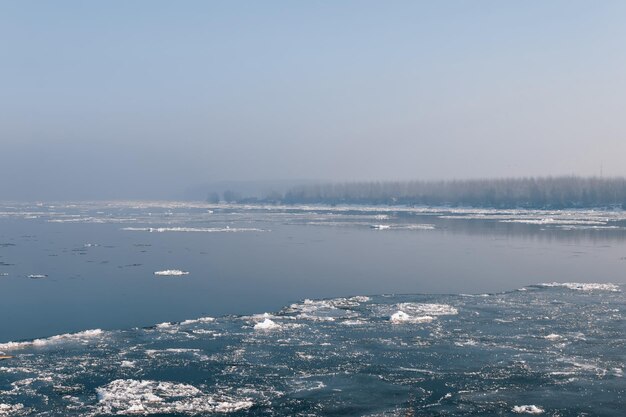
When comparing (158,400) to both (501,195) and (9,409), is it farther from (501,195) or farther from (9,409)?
(501,195)

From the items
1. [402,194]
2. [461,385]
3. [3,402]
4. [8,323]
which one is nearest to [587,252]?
[461,385]

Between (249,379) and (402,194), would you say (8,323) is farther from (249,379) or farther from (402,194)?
(402,194)

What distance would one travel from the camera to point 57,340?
442 inches

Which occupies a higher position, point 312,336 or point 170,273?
point 170,273

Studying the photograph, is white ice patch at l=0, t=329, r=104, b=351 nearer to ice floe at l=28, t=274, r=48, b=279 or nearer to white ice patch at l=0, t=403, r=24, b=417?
white ice patch at l=0, t=403, r=24, b=417

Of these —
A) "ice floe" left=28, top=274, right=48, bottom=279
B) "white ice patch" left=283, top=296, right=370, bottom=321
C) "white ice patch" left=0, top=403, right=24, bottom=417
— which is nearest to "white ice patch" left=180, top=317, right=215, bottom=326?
"white ice patch" left=283, top=296, right=370, bottom=321

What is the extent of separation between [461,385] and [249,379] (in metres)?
2.94

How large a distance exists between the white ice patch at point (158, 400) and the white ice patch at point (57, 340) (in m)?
2.71

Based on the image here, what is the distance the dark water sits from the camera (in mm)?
8375

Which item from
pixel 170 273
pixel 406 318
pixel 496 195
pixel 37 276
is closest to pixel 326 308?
pixel 406 318

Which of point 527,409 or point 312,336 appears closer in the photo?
→ point 527,409

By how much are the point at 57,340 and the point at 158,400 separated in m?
3.83

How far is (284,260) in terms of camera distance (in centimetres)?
2383

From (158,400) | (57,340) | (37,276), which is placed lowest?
(158,400)
